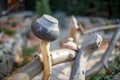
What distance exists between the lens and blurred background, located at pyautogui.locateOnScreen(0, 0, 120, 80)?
7684 mm

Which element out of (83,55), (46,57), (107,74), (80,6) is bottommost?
(80,6)

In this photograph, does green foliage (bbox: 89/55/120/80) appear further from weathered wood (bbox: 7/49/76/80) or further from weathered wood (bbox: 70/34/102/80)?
weathered wood (bbox: 7/49/76/80)

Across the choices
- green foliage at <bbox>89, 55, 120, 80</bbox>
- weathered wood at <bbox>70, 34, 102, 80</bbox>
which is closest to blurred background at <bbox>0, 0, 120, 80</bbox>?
green foliage at <bbox>89, 55, 120, 80</bbox>

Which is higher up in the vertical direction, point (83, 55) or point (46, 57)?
point (46, 57)

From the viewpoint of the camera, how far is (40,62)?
5.23 meters

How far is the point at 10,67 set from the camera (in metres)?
7.14

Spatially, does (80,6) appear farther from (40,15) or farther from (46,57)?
(46,57)

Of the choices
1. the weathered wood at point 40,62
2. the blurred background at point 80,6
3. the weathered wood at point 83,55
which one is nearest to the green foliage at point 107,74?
the weathered wood at point 83,55

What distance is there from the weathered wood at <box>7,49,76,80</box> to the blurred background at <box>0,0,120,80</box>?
1.37 meters

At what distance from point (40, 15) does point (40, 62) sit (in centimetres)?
487

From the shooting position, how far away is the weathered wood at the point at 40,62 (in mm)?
5062

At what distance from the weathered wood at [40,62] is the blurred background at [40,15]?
1370 millimetres

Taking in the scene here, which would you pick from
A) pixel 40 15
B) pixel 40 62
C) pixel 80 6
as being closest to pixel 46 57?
pixel 40 62

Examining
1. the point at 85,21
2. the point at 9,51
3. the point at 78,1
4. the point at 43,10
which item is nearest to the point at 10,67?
the point at 9,51
